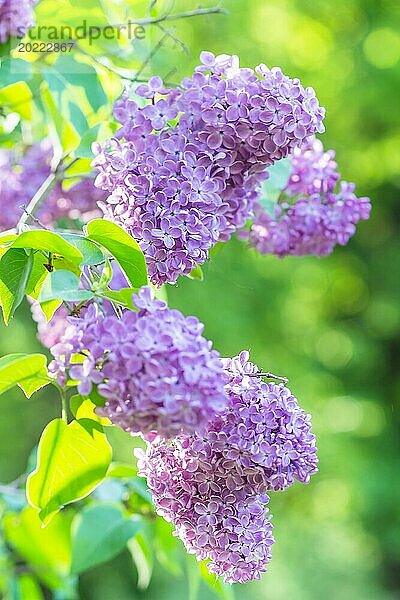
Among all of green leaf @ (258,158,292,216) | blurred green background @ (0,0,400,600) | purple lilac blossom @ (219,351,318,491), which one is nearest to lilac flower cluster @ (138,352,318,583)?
purple lilac blossom @ (219,351,318,491)

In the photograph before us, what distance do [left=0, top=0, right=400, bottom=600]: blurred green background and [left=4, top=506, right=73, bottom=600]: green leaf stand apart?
102 inches

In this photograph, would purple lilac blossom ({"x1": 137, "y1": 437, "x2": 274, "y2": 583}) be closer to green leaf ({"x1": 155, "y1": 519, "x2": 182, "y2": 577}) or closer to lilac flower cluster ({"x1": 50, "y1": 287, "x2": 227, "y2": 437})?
lilac flower cluster ({"x1": 50, "y1": 287, "x2": 227, "y2": 437})

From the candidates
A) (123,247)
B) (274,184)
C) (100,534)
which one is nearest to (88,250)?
(123,247)

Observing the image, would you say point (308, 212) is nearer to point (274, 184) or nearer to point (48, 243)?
point (274, 184)

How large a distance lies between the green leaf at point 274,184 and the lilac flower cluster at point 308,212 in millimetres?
11

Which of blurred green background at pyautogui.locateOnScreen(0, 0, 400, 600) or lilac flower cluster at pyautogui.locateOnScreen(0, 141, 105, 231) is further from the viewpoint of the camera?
blurred green background at pyautogui.locateOnScreen(0, 0, 400, 600)

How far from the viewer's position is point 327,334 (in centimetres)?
418

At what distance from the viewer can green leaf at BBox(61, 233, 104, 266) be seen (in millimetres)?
499

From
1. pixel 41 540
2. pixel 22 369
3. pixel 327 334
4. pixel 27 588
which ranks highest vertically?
pixel 22 369

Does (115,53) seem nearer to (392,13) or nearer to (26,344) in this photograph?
(26,344)

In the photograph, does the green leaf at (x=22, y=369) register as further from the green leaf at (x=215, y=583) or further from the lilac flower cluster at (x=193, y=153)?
the green leaf at (x=215, y=583)

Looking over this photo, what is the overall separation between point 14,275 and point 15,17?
0.95 feet

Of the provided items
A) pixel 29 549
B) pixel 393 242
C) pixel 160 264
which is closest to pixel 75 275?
pixel 160 264

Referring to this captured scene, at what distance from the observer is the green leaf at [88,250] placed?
19.6 inches
